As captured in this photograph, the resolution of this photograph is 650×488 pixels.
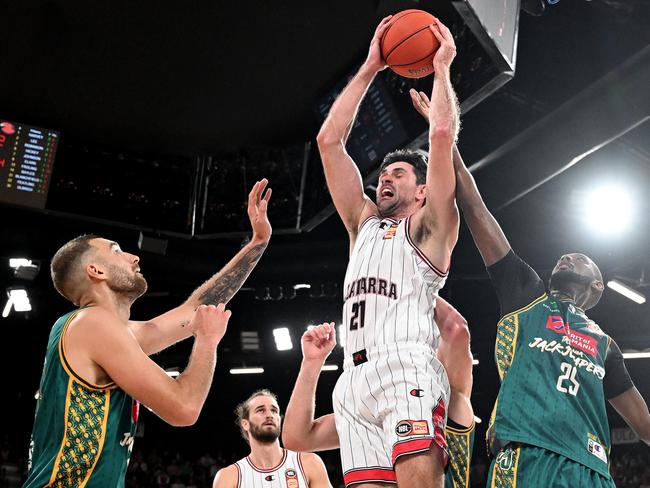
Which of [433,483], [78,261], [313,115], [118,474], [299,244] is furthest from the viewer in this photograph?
[299,244]

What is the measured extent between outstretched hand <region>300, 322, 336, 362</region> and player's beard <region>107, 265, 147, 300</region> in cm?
77

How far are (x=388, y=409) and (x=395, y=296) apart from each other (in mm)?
503

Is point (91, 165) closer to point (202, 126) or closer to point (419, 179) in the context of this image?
point (202, 126)

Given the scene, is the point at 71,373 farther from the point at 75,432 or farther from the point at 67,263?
the point at 67,263

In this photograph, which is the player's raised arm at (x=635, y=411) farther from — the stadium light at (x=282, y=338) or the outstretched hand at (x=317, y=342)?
the stadium light at (x=282, y=338)

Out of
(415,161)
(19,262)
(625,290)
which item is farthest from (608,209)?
(19,262)

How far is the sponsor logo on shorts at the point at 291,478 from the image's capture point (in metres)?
6.28

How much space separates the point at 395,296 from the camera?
327 centimetres

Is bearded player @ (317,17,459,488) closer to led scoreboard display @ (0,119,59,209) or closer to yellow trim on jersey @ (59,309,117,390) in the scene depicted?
yellow trim on jersey @ (59,309,117,390)

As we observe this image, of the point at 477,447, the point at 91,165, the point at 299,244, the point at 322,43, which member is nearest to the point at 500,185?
the point at 322,43

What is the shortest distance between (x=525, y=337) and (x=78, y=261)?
2.10 metres

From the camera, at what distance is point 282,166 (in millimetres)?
8828

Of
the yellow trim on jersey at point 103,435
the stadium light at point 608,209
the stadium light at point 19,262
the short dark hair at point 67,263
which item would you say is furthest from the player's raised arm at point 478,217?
the stadium light at point 19,262

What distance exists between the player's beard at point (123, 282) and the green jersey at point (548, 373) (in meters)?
1.74
